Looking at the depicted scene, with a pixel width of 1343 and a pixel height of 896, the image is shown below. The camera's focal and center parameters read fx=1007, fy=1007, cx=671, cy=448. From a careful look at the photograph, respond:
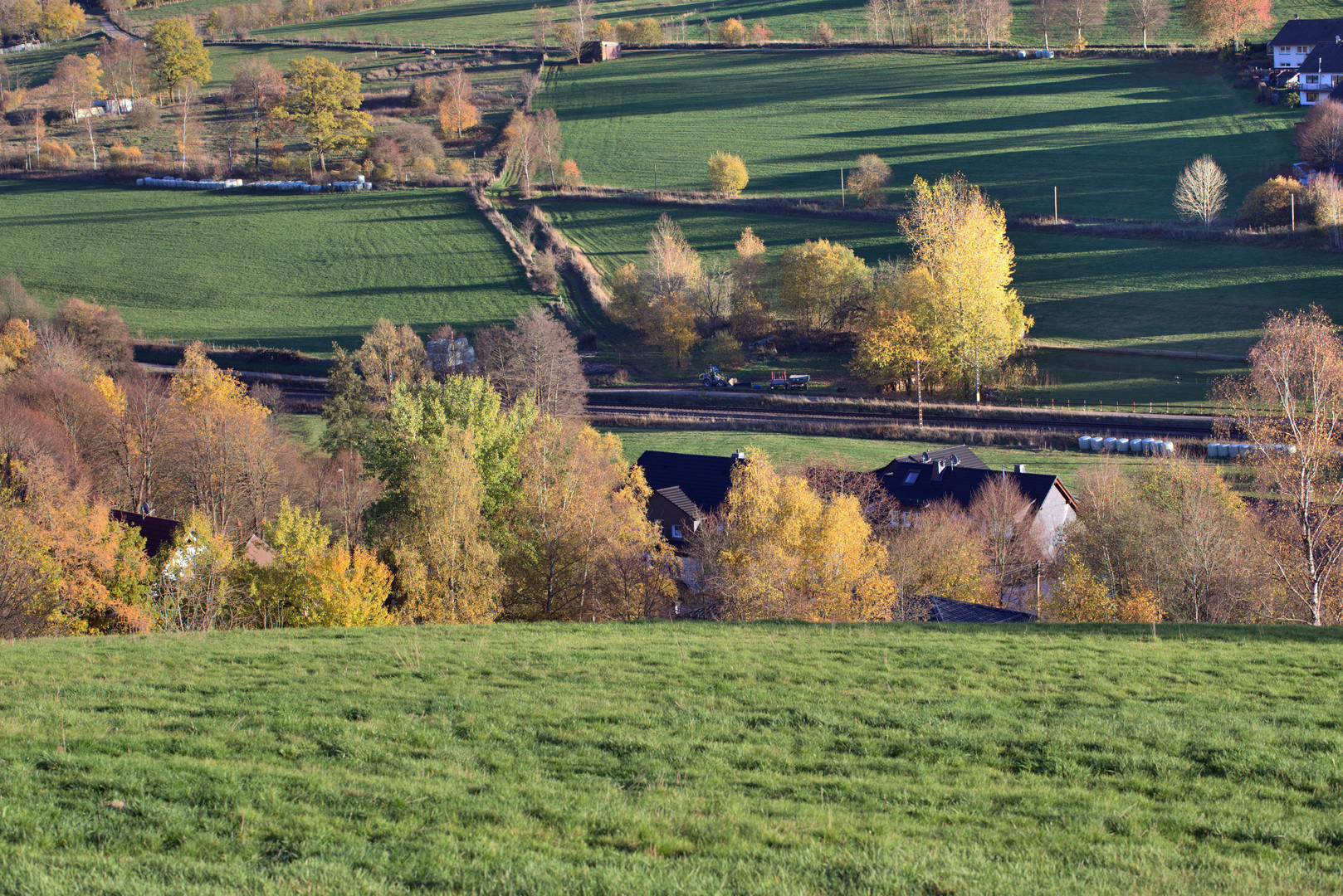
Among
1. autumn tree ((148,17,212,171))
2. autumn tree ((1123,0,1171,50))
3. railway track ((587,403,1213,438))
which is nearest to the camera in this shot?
railway track ((587,403,1213,438))

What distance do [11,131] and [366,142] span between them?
Result: 41.5m

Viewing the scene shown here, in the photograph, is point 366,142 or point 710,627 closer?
point 710,627

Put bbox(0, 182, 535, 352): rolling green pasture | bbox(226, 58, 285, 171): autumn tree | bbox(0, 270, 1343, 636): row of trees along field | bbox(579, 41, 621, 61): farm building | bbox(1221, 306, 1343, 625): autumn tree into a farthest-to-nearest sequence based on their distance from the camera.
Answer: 1. bbox(579, 41, 621, 61): farm building
2. bbox(226, 58, 285, 171): autumn tree
3. bbox(0, 182, 535, 352): rolling green pasture
4. bbox(1221, 306, 1343, 625): autumn tree
5. bbox(0, 270, 1343, 636): row of trees along field

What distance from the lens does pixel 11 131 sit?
11369 cm

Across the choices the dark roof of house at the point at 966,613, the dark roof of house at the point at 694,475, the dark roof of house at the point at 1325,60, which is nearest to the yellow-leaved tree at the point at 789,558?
the dark roof of house at the point at 966,613

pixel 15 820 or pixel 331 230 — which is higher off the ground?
pixel 331 230

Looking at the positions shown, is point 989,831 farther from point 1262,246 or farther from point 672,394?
point 1262,246

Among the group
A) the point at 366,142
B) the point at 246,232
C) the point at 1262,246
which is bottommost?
the point at 1262,246

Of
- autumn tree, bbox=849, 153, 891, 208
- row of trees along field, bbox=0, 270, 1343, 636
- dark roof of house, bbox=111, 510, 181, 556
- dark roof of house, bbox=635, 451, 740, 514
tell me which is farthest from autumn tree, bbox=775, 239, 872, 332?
dark roof of house, bbox=111, 510, 181, 556

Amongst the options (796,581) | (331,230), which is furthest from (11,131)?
(796,581)

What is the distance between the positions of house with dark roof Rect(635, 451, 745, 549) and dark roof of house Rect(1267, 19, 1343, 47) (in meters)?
95.6

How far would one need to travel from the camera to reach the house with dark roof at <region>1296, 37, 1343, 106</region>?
102500mm

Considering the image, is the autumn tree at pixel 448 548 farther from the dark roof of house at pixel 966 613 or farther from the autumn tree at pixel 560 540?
the dark roof of house at pixel 966 613

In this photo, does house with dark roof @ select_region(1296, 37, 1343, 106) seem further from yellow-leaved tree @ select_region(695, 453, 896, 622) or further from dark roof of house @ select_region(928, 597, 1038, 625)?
dark roof of house @ select_region(928, 597, 1038, 625)
